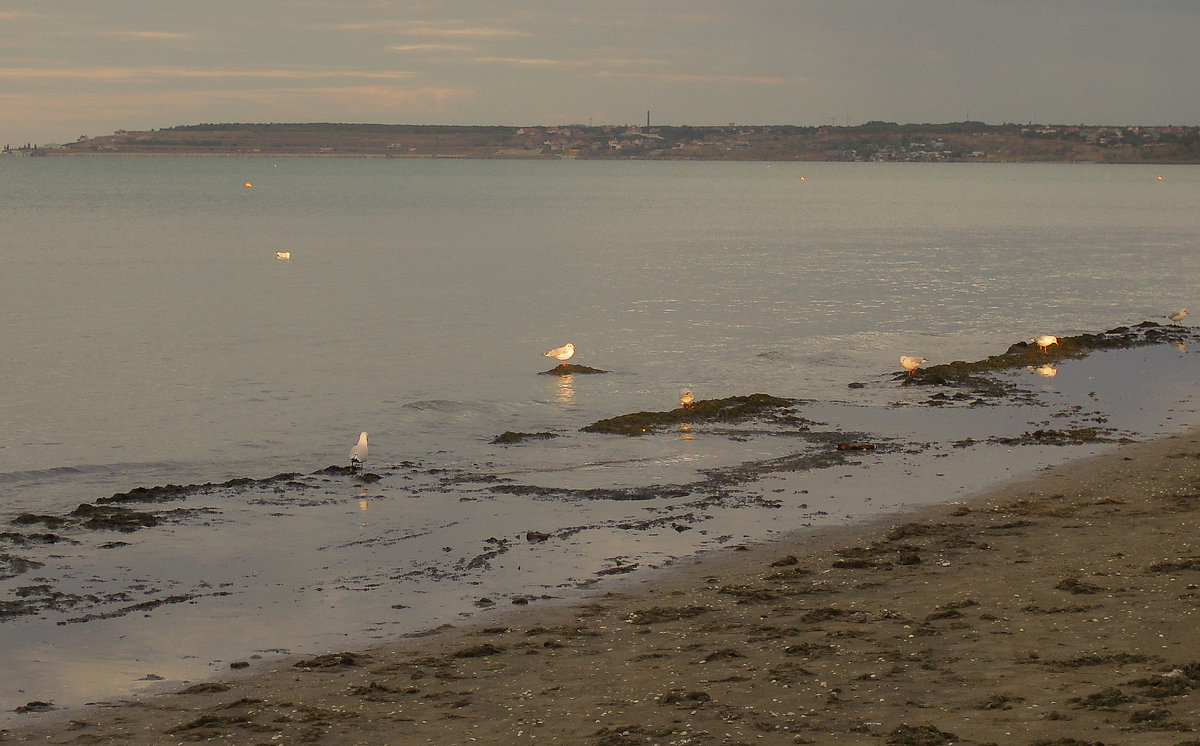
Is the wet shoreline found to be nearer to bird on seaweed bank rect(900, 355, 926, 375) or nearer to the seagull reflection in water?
the seagull reflection in water

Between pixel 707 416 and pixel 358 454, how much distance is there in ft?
22.1

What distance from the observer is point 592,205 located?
407 ft

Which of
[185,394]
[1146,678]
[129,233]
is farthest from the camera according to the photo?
[129,233]

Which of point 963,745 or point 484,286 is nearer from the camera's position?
point 963,745

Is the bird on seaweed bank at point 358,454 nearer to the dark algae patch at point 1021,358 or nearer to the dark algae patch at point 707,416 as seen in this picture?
the dark algae patch at point 707,416

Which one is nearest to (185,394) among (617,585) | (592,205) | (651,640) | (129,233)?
(617,585)

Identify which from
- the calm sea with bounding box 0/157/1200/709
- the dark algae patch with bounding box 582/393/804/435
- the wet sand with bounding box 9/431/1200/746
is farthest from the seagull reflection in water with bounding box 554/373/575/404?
the wet sand with bounding box 9/431/1200/746

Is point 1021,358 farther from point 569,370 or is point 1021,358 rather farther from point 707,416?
point 569,370

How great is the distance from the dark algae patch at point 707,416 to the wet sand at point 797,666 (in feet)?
26.7

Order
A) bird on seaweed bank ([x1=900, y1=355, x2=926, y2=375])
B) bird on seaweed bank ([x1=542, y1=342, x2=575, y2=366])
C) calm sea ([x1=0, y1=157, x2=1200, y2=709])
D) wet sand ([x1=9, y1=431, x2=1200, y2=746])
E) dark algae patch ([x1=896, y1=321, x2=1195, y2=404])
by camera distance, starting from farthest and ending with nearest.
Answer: bird on seaweed bank ([x1=542, y1=342, x2=575, y2=366]) < bird on seaweed bank ([x1=900, y1=355, x2=926, y2=375]) < dark algae patch ([x1=896, y1=321, x2=1195, y2=404]) < calm sea ([x1=0, y1=157, x2=1200, y2=709]) < wet sand ([x1=9, y1=431, x2=1200, y2=746])

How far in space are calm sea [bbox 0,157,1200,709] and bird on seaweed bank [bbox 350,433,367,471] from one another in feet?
1.00

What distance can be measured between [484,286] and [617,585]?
37.1 m

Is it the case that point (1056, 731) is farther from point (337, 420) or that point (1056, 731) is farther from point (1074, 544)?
point (337, 420)

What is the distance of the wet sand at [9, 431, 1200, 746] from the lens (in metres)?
9.54
